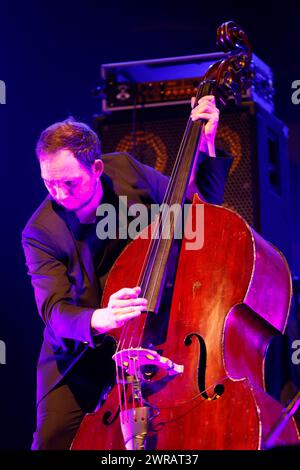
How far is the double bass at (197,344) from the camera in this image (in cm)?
172

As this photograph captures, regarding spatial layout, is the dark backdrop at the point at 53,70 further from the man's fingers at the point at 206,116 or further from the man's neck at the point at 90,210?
the man's fingers at the point at 206,116

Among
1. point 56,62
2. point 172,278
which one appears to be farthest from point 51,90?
point 172,278

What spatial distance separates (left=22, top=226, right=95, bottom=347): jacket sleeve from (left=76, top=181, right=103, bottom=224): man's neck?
0.14m

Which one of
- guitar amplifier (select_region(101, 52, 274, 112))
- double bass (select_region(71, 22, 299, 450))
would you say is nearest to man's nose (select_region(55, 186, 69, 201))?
double bass (select_region(71, 22, 299, 450))

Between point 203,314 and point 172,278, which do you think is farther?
point 172,278

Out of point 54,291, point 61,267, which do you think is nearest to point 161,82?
point 61,267

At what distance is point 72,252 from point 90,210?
171 millimetres

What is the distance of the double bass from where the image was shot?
172 centimetres

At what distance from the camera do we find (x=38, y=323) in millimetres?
3723

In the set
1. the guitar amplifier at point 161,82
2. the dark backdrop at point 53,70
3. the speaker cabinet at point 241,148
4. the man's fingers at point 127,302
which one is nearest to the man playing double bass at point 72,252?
the man's fingers at point 127,302

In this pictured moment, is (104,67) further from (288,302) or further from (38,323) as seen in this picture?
(288,302)

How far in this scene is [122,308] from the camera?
1.89 metres

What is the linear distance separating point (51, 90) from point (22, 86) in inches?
7.8

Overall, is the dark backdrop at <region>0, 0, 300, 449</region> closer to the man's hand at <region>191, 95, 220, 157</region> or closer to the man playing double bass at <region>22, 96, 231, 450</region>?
the man playing double bass at <region>22, 96, 231, 450</region>
